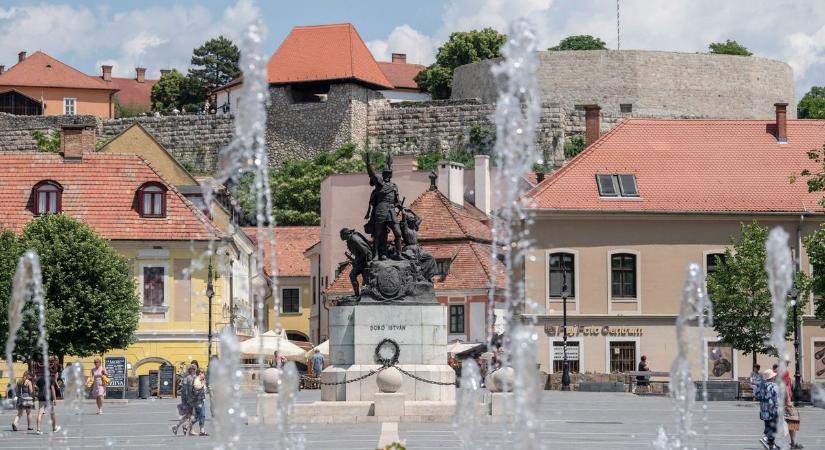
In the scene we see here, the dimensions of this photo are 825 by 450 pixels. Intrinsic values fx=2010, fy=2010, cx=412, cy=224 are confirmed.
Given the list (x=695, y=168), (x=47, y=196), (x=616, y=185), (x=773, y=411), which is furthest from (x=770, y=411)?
(x=47, y=196)

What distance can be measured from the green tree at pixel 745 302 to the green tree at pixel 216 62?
8829cm

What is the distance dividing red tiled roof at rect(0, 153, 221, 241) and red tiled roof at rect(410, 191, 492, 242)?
9860 millimetres

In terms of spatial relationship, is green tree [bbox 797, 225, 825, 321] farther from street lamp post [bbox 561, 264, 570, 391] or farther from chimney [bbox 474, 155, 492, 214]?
chimney [bbox 474, 155, 492, 214]

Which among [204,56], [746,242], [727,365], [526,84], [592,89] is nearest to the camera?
[526,84]

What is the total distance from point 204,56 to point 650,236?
83.4 meters

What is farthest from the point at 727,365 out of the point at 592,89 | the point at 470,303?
the point at 592,89

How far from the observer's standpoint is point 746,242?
46812mm

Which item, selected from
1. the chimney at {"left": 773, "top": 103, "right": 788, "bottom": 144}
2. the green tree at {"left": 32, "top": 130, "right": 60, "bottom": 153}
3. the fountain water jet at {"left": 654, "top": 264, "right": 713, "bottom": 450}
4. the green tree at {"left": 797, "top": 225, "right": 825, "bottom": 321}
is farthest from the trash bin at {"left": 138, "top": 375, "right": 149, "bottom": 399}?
the green tree at {"left": 32, "top": 130, "right": 60, "bottom": 153}

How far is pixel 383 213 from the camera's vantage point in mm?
33906

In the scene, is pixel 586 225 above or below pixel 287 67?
below

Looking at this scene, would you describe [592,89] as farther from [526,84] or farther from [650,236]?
[526,84]

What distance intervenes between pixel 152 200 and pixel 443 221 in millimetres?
13008

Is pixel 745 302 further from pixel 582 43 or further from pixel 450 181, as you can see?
pixel 582 43

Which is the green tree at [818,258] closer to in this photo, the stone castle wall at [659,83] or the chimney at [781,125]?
the chimney at [781,125]
